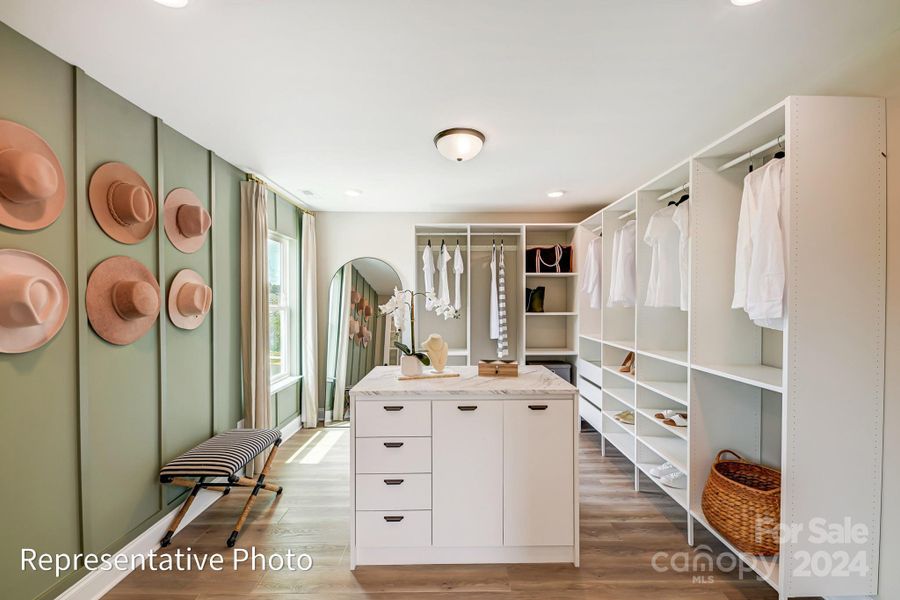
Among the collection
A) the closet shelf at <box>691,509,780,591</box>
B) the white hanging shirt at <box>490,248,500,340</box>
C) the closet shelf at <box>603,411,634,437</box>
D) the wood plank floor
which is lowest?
the wood plank floor

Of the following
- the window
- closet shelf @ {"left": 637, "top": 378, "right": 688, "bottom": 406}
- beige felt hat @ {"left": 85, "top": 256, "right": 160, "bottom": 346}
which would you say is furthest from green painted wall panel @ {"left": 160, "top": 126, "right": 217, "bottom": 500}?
closet shelf @ {"left": 637, "top": 378, "right": 688, "bottom": 406}

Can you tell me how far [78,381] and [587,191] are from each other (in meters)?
3.86

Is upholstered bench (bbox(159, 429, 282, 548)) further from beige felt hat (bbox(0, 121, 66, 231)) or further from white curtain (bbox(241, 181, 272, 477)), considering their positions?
beige felt hat (bbox(0, 121, 66, 231))

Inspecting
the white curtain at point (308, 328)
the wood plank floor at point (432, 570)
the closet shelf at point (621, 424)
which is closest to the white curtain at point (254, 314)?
the wood plank floor at point (432, 570)

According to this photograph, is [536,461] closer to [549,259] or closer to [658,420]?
[658,420]

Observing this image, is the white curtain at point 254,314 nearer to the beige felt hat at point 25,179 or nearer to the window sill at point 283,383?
the window sill at point 283,383

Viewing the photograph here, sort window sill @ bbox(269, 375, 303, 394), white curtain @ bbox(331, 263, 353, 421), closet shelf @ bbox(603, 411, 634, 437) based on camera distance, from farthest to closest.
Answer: white curtain @ bbox(331, 263, 353, 421) → window sill @ bbox(269, 375, 303, 394) → closet shelf @ bbox(603, 411, 634, 437)

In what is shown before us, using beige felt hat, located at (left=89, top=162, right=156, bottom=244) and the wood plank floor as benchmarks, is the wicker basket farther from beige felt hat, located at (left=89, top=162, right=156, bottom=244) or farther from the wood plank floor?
beige felt hat, located at (left=89, top=162, right=156, bottom=244)

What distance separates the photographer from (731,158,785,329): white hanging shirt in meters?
1.59

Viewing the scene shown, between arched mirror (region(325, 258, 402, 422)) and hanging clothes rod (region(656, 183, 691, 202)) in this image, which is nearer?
hanging clothes rod (region(656, 183, 691, 202))

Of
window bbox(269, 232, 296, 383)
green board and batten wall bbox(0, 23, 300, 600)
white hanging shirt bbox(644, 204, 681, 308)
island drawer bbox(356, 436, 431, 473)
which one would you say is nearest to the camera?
green board and batten wall bbox(0, 23, 300, 600)

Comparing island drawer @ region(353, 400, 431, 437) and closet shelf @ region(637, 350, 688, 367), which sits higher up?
closet shelf @ region(637, 350, 688, 367)

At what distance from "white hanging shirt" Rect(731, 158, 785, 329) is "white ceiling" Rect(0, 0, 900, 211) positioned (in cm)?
50

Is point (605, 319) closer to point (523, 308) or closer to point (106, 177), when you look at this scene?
point (523, 308)
